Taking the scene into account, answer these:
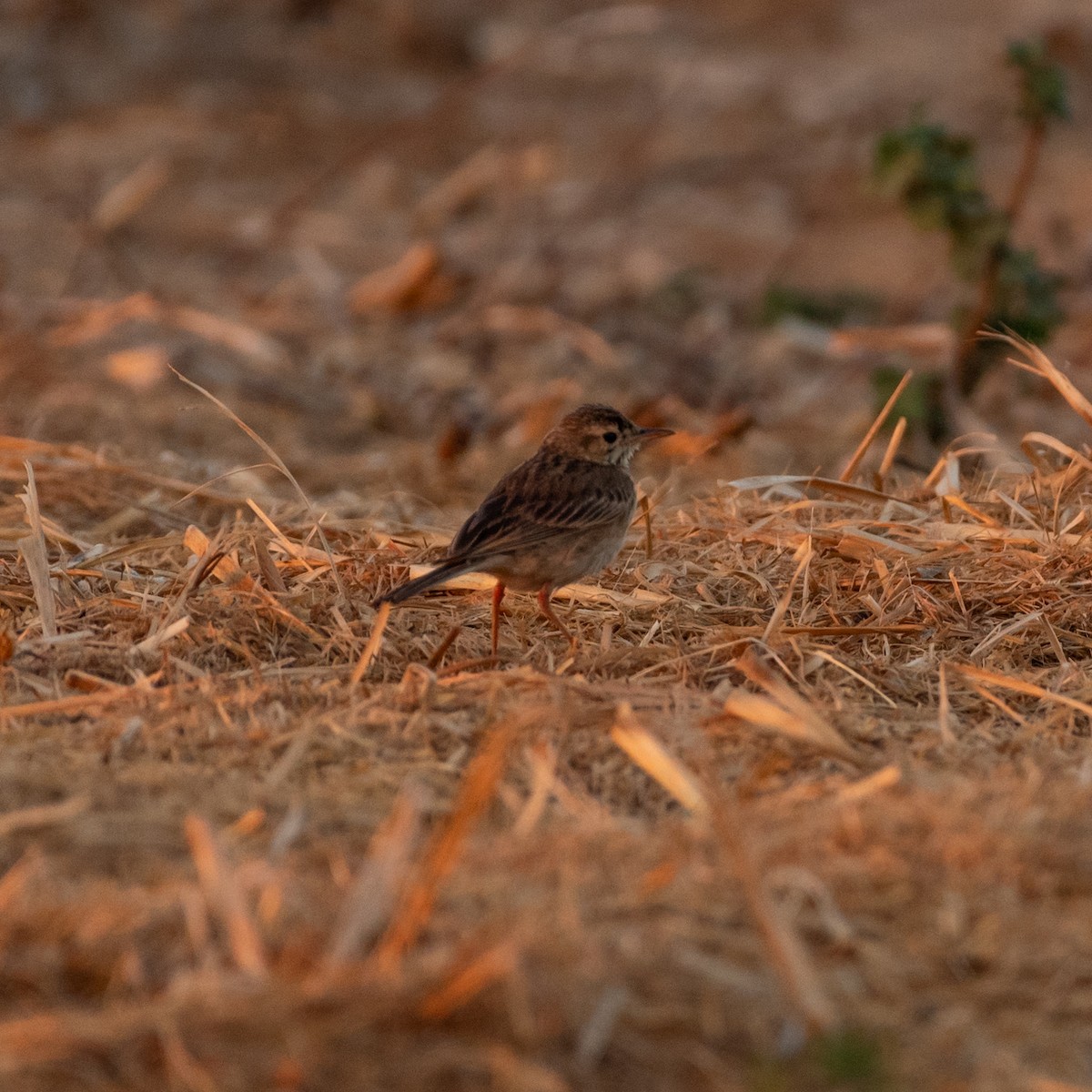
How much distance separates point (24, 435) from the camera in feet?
22.6

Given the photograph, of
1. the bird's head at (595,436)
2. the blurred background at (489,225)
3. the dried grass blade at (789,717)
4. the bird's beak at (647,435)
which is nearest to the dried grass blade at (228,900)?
the dried grass blade at (789,717)

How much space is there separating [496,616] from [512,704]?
738 millimetres

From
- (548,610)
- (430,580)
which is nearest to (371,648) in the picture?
(430,580)

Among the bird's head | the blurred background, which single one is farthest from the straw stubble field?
the blurred background

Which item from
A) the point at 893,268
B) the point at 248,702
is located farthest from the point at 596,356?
the point at 248,702

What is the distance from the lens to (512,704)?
3771 mm

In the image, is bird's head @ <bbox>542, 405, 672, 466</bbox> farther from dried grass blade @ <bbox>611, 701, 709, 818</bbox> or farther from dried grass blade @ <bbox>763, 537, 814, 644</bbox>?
dried grass blade @ <bbox>611, 701, 709, 818</bbox>

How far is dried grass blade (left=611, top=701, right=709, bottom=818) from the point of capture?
316 centimetres

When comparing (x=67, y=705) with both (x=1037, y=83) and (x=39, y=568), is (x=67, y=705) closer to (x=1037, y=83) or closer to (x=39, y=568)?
(x=39, y=568)

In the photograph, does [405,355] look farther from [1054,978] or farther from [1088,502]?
[1054,978]

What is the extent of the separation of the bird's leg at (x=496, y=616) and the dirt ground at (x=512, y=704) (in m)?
0.06

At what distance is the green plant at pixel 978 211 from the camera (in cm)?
679

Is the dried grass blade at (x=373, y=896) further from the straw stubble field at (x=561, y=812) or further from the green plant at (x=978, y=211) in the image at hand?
the green plant at (x=978, y=211)

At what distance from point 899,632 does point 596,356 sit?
487 centimetres
